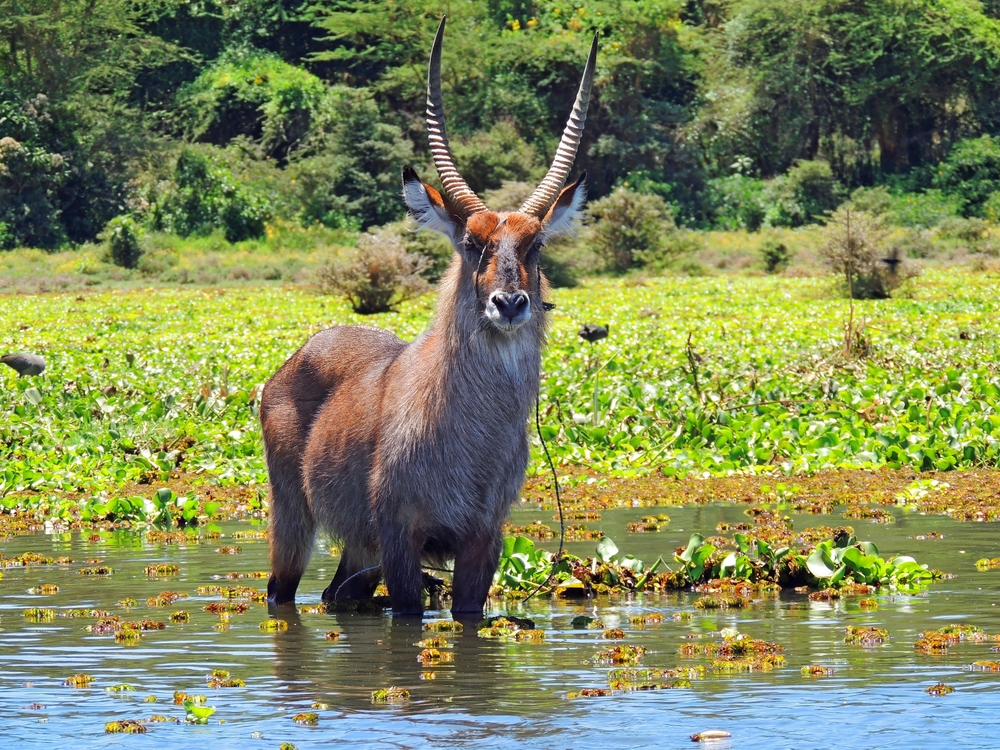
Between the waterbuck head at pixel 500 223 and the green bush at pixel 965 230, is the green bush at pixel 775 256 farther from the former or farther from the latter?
the waterbuck head at pixel 500 223

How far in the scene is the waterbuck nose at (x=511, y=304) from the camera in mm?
5418

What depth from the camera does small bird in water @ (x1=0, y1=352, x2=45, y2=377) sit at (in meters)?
13.9

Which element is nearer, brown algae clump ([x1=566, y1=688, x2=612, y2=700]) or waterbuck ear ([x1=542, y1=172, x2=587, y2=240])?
brown algae clump ([x1=566, y1=688, x2=612, y2=700])

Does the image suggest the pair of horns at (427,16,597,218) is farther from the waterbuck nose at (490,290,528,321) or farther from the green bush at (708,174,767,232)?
the green bush at (708,174,767,232)

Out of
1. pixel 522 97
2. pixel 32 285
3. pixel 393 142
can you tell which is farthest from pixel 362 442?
pixel 522 97

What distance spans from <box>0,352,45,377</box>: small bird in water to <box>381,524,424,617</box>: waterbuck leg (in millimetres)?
9015

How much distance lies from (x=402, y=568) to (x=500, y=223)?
1.37 metres

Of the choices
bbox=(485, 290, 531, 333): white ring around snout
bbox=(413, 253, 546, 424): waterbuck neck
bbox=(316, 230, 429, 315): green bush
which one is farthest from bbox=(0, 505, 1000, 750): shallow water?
bbox=(316, 230, 429, 315): green bush

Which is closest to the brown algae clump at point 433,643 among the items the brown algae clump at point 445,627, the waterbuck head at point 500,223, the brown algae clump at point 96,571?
the brown algae clump at point 445,627

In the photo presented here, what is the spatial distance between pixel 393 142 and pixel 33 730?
31626mm

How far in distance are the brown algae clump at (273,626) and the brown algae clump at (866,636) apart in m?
2.19

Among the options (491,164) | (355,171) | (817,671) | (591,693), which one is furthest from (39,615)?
(355,171)

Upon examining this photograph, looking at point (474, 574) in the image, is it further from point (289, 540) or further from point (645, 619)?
point (289, 540)

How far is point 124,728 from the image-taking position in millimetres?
4316
